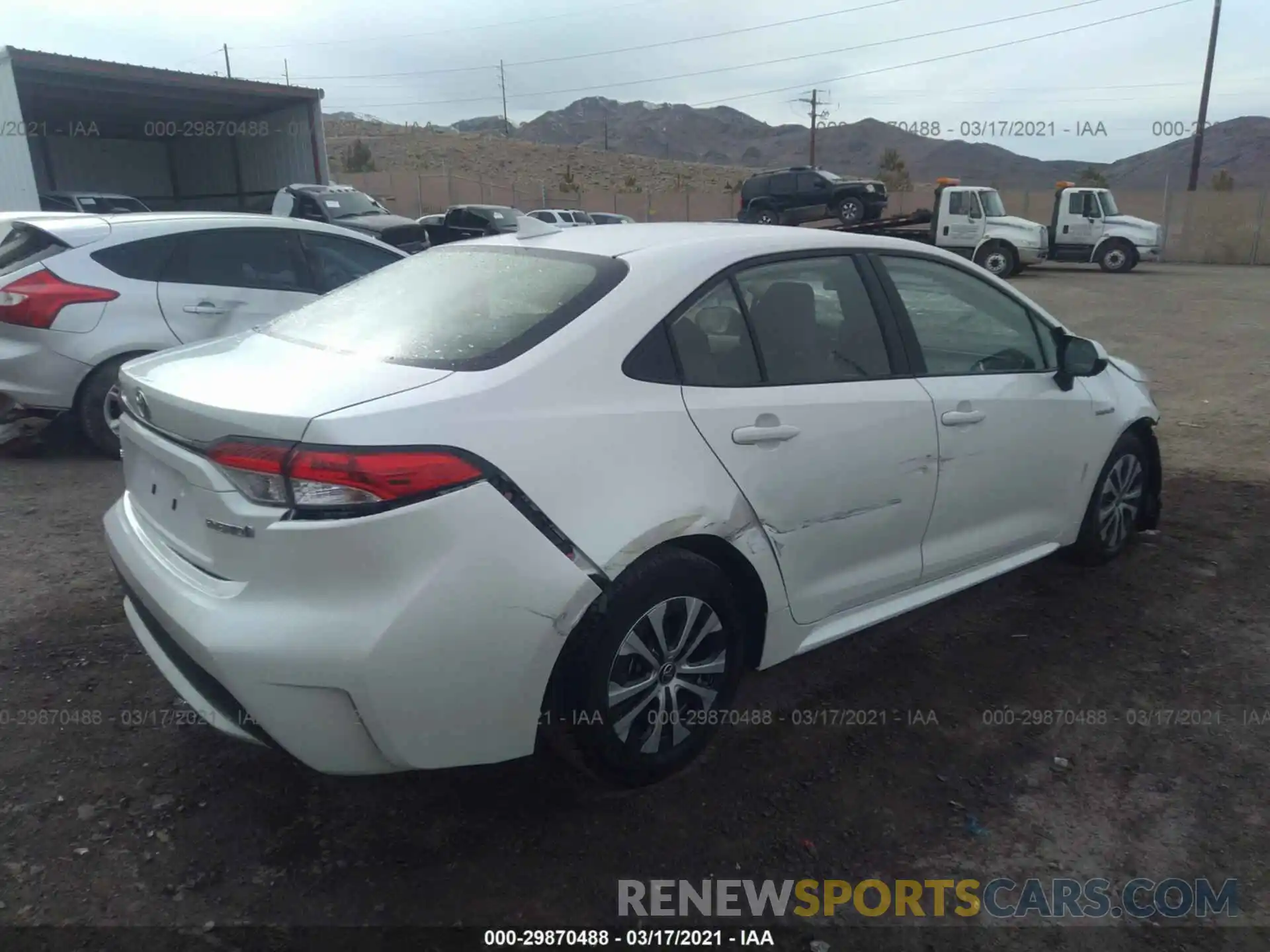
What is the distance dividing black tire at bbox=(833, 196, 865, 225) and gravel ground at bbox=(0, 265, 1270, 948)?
74.6ft

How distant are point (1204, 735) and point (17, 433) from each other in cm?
681

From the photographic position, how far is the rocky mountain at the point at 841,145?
11812cm

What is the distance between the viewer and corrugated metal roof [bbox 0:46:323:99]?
47.7 feet

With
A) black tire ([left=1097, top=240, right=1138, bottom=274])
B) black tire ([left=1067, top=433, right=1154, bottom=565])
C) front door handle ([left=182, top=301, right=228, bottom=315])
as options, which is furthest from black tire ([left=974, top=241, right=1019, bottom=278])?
front door handle ([left=182, top=301, right=228, bottom=315])

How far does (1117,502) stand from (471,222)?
1779cm

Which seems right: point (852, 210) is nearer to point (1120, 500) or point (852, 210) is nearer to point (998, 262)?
point (998, 262)

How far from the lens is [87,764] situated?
2834 mm

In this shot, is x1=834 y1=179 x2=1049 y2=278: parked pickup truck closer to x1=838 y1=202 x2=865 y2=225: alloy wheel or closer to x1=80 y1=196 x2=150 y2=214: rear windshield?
x1=838 y1=202 x2=865 y2=225: alloy wheel

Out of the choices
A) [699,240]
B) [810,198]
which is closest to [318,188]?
[810,198]

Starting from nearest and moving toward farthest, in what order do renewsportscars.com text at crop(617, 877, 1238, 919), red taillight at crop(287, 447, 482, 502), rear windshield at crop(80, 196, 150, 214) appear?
1. red taillight at crop(287, 447, 482, 502)
2. renewsportscars.com text at crop(617, 877, 1238, 919)
3. rear windshield at crop(80, 196, 150, 214)

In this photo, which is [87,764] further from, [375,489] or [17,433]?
[17,433]

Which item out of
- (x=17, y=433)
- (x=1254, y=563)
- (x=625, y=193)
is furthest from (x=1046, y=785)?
(x=625, y=193)

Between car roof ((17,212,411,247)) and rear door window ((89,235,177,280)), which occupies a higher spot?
car roof ((17,212,411,247))

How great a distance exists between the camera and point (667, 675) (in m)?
2.69
